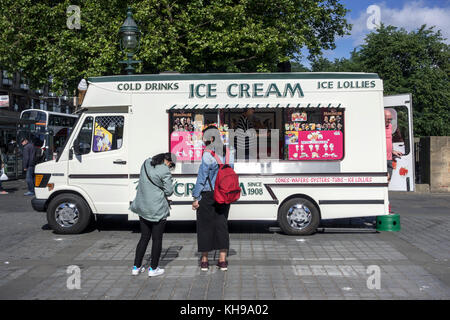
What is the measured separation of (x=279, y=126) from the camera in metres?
8.74

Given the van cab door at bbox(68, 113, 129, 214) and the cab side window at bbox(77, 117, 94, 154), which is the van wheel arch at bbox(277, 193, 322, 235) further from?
the cab side window at bbox(77, 117, 94, 154)

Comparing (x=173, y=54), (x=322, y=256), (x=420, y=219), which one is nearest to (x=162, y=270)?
(x=322, y=256)

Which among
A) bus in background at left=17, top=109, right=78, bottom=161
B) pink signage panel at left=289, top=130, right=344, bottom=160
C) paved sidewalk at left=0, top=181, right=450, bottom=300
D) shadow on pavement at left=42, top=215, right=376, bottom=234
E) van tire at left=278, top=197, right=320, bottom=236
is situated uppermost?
bus in background at left=17, top=109, right=78, bottom=161

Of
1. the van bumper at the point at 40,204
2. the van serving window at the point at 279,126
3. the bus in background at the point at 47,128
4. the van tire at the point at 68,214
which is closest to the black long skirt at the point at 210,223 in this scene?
the van serving window at the point at 279,126

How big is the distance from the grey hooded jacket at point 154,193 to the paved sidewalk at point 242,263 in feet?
2.63

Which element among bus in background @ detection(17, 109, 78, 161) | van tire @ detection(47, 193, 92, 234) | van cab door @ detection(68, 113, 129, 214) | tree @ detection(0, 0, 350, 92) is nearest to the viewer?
van cab door @ detection(68, 113, 129, 214)

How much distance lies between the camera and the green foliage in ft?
125

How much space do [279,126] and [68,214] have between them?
415cm

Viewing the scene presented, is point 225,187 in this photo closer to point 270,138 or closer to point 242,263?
point 242,263

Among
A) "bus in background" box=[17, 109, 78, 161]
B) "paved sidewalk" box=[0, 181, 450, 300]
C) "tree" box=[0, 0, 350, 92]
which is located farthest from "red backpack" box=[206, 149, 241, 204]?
"bus in background" box=[17, 109, 78, 161]

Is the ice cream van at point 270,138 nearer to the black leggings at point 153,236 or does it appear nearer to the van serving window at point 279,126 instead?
the van serving window at point 279,126

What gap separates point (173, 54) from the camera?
1759cm

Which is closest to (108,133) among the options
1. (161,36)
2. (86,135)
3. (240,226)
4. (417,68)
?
(86,135)

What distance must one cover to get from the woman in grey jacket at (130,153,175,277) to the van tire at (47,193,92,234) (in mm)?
3325
